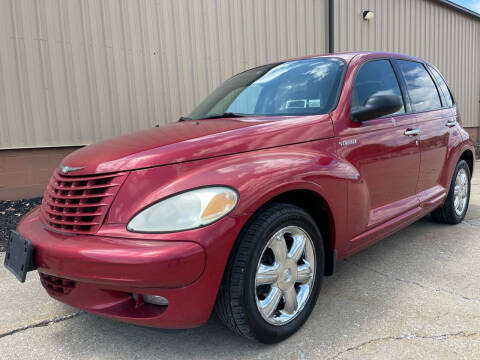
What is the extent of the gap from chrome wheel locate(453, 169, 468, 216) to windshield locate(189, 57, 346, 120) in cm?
219

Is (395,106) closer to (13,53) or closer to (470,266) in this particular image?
(470,266)

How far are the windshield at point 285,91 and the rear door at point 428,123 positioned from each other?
3.12 ft

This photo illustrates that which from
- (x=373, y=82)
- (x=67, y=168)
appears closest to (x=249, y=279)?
(x=67, y=168)

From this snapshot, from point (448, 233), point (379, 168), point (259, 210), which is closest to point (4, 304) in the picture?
point (259, 210)

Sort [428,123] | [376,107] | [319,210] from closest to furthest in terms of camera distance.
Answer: [319,210], [376,107], [428,123]

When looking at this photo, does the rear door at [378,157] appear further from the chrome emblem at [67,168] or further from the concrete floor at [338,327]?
the chrome emblem at [67,168]

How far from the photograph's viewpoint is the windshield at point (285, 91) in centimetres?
258

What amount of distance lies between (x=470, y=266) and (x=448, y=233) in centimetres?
90

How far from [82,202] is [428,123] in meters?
2.89

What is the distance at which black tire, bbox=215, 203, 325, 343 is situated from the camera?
1794mm

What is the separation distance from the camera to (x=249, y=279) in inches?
71.3

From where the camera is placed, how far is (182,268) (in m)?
1.63

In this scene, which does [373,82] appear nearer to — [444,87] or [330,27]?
[444,87]

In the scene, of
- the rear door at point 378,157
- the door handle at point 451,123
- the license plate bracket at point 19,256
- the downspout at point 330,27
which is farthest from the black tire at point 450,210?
the downspout at point 330,27
